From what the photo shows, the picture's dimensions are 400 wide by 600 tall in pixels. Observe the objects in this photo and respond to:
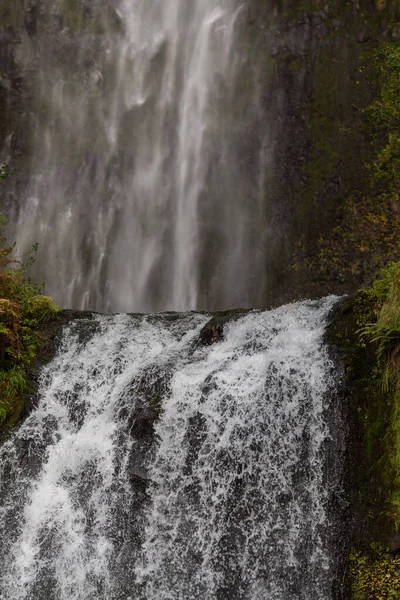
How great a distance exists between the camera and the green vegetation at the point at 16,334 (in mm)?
9648

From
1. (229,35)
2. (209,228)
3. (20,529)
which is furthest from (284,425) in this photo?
(229,35)

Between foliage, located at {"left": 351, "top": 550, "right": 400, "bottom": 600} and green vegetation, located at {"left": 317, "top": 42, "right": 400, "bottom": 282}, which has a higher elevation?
green vegetation, located at {"left": 317, "top": 42, "right": 400, "bottom": 282}

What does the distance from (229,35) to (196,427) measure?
1348 centimetres

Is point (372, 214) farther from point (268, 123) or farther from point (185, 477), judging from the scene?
point (185, 477)

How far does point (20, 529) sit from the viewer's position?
27.2 ft

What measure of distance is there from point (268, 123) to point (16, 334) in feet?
34.1

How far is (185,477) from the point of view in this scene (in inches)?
322

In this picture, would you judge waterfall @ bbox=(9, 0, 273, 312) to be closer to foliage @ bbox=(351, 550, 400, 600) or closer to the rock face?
the rock face

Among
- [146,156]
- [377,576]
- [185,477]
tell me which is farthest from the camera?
[146,156]

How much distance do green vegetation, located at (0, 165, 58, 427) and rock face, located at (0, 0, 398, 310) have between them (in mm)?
5405

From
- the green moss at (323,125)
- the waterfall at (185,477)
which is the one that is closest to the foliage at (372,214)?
the green moss at (323,125)

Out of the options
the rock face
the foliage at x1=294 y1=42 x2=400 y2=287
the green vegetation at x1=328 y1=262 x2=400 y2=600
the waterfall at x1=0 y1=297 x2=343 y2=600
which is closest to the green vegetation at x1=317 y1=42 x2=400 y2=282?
the foliage at x1=294 y1=42 x2=400 y2=287

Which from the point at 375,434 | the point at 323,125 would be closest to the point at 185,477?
the point at 375,434

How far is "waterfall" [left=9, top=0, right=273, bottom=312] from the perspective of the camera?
1675 cm
